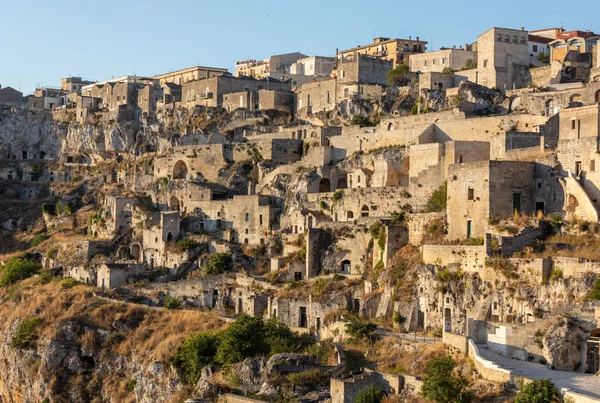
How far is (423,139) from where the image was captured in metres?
45.8

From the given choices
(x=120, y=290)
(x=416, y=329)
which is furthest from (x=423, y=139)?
(x=120, y=290)

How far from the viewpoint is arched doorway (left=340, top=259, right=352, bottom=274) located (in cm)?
4191

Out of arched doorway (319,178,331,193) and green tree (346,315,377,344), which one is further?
arched doorway (319,178,331,193)

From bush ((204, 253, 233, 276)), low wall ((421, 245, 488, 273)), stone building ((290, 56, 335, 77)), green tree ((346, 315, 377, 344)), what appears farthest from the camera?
stone building ((290, 56, 335, 77))

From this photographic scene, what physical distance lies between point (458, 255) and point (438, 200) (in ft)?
19.3

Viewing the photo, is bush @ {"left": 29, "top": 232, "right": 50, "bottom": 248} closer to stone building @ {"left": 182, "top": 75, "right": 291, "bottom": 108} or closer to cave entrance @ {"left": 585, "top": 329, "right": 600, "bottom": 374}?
stone building @ {"left": 182, "top": 75, "right": 291, "bottom": 108}

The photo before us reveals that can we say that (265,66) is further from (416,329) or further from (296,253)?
(416,329)

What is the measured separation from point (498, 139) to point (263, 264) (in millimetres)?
13330

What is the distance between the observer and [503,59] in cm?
5481

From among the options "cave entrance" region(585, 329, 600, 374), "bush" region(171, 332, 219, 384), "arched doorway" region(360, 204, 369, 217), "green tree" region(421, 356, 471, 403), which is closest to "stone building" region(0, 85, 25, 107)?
"arched doorway" region(360, 204, 369, 217)

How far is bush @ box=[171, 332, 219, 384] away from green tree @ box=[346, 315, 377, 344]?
604 centimetres

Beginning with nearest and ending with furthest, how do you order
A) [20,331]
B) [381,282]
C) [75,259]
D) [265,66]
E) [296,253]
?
[381,282], [296,253], [20,331], [75,259], [265,66]

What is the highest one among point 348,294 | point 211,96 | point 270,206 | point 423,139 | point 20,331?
point 211,96

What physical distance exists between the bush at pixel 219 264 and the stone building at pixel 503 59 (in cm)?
1787
